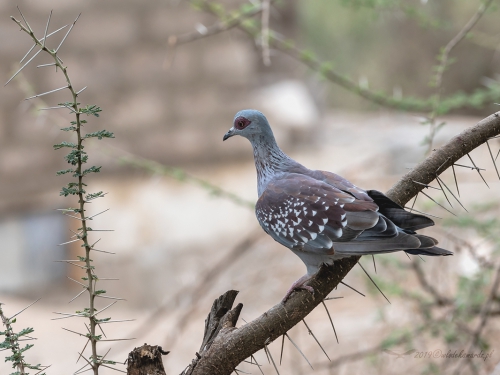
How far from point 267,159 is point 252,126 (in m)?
0.12

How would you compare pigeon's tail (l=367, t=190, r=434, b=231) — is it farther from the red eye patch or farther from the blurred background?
the blurred background

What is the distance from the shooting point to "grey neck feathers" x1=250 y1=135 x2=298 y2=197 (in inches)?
77.0

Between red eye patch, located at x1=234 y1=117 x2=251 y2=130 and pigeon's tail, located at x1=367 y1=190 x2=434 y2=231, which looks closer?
pigeon's tail, located at x1=367 y1=190 x2=434 y2=231

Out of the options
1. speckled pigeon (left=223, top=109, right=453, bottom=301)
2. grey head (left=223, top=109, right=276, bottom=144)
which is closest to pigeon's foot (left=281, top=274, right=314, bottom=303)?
speckled pigeon (left=223, top=109, right=453, bottom=301)

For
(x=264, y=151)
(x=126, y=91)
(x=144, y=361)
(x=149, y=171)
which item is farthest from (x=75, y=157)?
(x=126, y=91)

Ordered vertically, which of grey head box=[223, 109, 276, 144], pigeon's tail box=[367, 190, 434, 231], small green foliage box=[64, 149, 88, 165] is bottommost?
pigeon's tail box=[367, 190, 434, 231]

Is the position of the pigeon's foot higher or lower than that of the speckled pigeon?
lower

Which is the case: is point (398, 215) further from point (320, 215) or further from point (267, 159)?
point (267, 159)

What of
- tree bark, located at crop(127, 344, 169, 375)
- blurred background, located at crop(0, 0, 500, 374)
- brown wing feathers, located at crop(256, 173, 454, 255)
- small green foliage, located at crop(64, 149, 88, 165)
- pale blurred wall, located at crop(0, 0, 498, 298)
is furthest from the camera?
pale blurred wall, located at crop(0, 0, 498, 298)

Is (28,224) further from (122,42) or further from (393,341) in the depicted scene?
(393,341)

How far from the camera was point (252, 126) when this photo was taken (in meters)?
1.94

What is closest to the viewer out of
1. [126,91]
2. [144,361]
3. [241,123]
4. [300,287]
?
[144,361]

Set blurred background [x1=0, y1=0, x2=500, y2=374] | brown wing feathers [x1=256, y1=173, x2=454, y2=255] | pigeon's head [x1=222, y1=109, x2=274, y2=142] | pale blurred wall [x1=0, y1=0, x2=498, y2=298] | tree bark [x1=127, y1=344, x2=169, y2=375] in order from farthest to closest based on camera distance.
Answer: pale blurred wall [x1=0, y1=0, x2=498, y2=298] < blurred background [x1=0, y1=0, x2=500, y2=374] < pigeon's head [x1=222, y1=109, x2=274, y2=142] < brown wing feathers [x1=256, y1=173, x2=454, y2=255] < tree bark [x1=127, y1=344, x2=169, y2=375]

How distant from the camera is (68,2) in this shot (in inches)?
215
